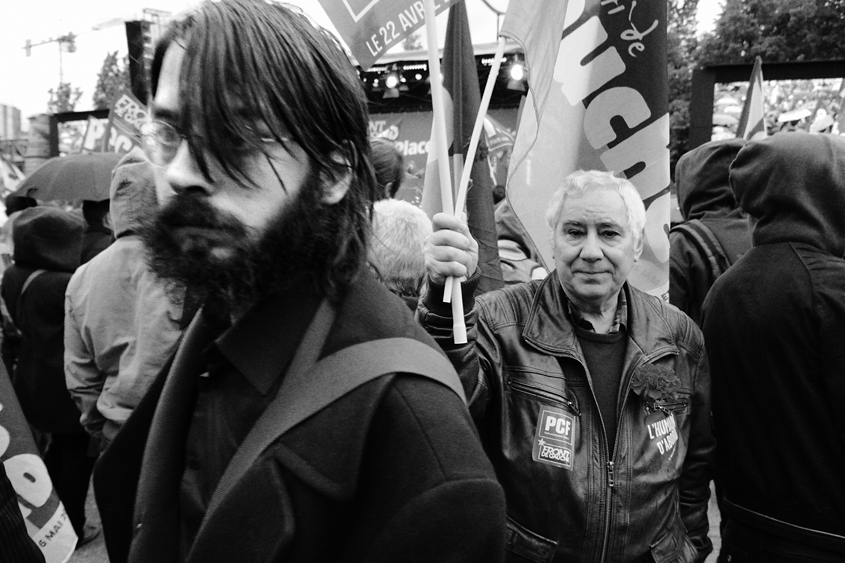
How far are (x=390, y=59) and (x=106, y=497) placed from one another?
17.8 meters

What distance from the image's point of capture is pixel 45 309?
4254mm

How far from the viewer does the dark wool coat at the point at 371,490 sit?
36.9 inches

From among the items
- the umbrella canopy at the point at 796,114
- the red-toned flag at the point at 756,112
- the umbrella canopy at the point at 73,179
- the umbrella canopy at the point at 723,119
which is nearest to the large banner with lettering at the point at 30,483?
the umbrella canopy at the point at 73,179

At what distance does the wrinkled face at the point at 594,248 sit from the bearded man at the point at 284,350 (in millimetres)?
1248

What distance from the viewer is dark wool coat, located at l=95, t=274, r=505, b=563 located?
0.94m

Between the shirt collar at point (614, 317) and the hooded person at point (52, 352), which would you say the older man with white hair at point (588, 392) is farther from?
the hooded person at point (52, 352)

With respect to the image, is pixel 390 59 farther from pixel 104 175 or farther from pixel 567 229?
pixel 567 229

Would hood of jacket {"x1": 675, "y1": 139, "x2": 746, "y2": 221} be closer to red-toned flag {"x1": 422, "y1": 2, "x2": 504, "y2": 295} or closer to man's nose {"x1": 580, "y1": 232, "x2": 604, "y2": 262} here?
red-toned flag {"x1": 422, "y1": 2, "x2": 504, "y2": 295}

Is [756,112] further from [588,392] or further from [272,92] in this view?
[272,92]

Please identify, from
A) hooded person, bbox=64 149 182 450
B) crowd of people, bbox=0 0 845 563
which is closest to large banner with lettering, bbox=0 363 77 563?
crowd of people, bbox=0 0 845 563

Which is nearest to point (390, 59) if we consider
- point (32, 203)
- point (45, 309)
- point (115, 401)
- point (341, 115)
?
point (32, 203)

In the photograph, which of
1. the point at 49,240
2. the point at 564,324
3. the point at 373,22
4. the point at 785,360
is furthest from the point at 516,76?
the point at 373,22

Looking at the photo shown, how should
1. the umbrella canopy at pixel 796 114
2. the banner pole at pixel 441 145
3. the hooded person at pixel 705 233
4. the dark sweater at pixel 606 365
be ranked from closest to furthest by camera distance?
the banner pole at pixel 441 145, the dark sweater at pixel 606 365, the hooded person at pixel 705 233, the umbrella canopy at pixel 796 114

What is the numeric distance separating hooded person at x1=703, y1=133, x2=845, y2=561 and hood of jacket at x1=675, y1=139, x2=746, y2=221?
129 centimetres
